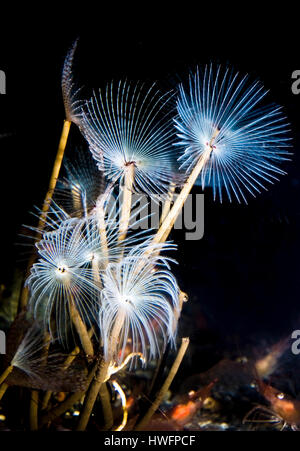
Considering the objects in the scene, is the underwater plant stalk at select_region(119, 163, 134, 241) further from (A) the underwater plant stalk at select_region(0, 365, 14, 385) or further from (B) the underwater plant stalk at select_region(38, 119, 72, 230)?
(A) the underwater plant stalk at select_region(0, 365, 14, 385)

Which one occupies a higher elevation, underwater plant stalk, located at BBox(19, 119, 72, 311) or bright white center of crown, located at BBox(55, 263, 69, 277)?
underwater plant stalk, located at BBox(19, 119, 72, 311)

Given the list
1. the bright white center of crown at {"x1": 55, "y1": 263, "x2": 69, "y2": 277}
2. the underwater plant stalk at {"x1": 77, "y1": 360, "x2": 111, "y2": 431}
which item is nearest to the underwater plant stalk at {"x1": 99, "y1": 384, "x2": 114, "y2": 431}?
the underwater plant stalk at {"x1": 77, "y1": 360, "x2": 111, "y2": 431}

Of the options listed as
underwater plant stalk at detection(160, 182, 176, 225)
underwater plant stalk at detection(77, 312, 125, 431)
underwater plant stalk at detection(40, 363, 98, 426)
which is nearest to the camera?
underwater plant stalk at detection(77, 312, 125, 431)

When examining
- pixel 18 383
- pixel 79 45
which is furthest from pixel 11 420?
pixel 79 45

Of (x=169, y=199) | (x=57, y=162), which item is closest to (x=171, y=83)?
(x=169, y=199)

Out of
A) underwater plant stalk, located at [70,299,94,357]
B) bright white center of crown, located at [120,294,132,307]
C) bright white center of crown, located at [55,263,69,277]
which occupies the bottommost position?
underwater plant stalk, located at [70,299,94,357]

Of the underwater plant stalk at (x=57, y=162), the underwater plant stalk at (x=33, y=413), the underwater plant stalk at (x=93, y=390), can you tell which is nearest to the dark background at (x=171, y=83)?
the underwater plant stalk at (x=57, y=162)

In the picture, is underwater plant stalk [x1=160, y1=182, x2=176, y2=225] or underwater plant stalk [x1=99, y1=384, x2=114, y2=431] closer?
underwater plant stalk [x1=99, y1=384, x2=114, y2=431]
